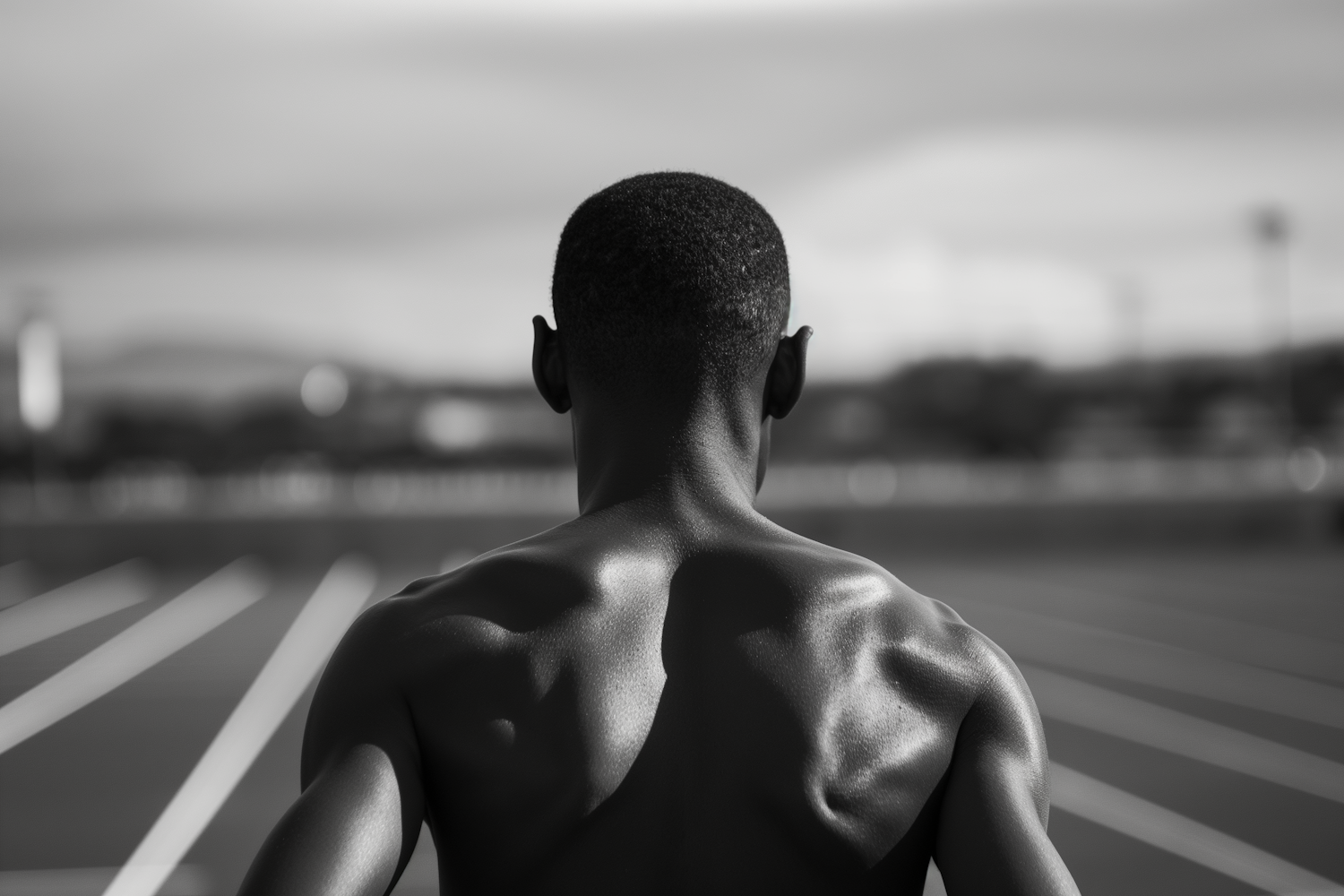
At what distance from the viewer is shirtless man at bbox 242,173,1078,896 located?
46.9 inches

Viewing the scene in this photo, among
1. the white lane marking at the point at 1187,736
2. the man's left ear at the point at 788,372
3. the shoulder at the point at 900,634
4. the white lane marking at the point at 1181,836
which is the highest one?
the man's left ear at the point at 788,372

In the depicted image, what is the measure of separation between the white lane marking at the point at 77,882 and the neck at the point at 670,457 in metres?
4.47

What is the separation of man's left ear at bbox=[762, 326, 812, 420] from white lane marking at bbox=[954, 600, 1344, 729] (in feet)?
27.4

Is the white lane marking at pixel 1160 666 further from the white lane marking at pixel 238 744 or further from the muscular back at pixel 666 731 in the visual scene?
the muscular back at pixel 666 731

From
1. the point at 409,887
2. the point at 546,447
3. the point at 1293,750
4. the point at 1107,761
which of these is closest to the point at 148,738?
the point at 409,887

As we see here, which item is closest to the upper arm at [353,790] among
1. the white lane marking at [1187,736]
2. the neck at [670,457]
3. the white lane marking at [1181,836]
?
the neck at [670,457]

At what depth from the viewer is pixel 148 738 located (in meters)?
8.10

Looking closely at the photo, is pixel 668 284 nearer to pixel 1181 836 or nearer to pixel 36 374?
pixel 1181 836

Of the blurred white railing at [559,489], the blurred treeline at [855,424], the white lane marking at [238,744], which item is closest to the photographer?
the white lane marking at [238,744]

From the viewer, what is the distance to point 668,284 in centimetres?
136

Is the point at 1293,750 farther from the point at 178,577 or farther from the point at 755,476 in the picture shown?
the point at 178,577

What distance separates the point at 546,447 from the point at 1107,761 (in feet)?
195

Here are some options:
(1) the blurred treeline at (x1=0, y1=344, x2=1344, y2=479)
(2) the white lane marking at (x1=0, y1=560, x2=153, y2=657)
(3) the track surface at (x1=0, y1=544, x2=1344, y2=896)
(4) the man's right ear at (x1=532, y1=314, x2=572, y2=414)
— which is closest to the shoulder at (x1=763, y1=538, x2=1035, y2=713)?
(4) the man's right ear at (x1=532, y1=314, x2=572, y2=414)

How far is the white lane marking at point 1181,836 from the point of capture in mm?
5223
